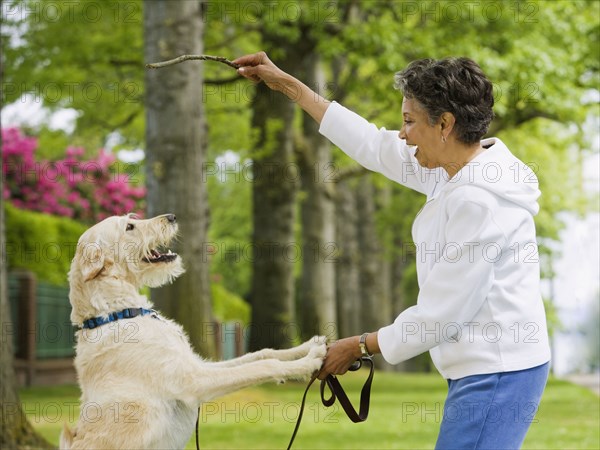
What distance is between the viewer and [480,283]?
12.3ft

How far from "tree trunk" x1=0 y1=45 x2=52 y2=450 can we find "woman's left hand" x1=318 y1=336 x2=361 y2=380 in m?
4.88

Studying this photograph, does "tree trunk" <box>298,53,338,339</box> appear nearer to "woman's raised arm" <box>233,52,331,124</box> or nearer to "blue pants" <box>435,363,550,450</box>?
"woman's raised arm" <box>233,52,331,124</box>

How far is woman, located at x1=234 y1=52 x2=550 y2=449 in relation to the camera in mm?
3748

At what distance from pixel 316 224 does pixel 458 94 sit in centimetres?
1764

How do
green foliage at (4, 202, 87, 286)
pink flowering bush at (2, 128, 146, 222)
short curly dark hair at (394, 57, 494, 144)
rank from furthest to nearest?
1. pink flowering bush at (2, 128, 146, 222)
2. green foliage at (4, 202, 87, 286)
3. short curly dark hair at (394, 57, 494, 144)

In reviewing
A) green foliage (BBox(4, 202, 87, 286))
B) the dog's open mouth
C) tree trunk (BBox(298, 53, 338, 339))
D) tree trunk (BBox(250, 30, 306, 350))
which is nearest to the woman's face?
the dog's open mouth

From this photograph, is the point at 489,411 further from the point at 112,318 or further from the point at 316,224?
the point at 316,224

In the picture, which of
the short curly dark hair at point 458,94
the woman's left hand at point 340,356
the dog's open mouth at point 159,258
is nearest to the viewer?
the short curly dark hair at point 458,94

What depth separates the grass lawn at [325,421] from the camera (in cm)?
1011

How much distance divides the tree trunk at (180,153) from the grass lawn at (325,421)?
1.34 m

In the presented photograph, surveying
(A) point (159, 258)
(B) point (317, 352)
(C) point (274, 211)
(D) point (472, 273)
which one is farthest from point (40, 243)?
(D) point (472, 273)

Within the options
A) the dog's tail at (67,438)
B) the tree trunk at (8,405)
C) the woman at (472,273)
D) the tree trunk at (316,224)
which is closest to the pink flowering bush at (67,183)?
the tree trunk at (316,224)

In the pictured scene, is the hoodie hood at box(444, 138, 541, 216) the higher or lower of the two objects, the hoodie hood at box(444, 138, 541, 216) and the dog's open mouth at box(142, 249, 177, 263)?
the higher

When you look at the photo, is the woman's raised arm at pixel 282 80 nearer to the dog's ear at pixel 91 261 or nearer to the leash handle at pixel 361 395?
the dog's ear at pixel 91 261
